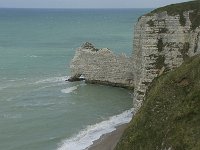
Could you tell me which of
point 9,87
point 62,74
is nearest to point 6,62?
Result: point 62,74

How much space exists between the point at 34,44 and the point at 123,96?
58.1 meters

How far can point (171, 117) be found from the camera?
22.0 meters

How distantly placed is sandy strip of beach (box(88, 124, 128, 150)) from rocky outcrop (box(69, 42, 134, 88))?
55.6ft

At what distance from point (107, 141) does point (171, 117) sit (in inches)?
529

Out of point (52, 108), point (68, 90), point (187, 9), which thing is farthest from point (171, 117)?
point (68, 90)

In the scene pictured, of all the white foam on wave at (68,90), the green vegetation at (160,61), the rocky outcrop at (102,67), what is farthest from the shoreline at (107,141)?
the rocky outcrop at (102,67)

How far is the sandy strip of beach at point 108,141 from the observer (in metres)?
33.7

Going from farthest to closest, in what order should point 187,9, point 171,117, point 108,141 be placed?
point 187,9 < point 108,141 < point 171,117

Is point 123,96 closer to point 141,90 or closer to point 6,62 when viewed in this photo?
point 141,90

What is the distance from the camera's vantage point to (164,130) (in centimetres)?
2173

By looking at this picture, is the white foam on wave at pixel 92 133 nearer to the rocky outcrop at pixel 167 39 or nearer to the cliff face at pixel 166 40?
the rocky outcrop at pixel 167 39

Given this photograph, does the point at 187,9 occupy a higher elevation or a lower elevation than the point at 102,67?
higher

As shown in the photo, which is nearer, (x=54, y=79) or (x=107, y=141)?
(x=107, y=141)

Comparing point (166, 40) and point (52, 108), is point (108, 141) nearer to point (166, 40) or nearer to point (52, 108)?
point (52, 108)
